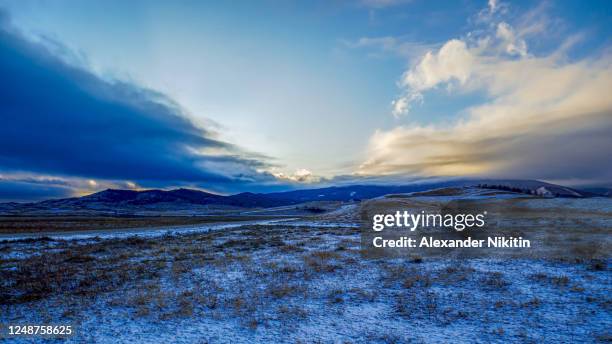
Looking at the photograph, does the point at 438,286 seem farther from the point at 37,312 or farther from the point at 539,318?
the point at 37,312

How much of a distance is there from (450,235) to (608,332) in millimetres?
23179

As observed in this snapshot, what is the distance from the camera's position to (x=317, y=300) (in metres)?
12.3

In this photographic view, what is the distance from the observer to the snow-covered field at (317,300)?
9203mm

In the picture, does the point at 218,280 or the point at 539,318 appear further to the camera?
the point at 218,280

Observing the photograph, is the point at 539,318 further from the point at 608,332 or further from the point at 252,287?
the point at 252,287

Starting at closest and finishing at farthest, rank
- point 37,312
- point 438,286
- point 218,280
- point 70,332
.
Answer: point 70,332, point 37,312, point 438,286, point 218,280

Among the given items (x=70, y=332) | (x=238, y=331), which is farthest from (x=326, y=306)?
(x=70, y=332)

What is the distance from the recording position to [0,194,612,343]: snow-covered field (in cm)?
920

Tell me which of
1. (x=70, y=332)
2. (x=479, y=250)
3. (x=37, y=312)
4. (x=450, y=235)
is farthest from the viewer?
(x=450, y=235)

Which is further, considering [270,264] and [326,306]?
[270,264]

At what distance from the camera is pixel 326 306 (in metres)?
11.6

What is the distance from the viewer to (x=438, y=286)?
45.5 feet

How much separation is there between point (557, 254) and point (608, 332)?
43.5ft

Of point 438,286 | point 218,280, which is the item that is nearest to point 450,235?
point 438,286
